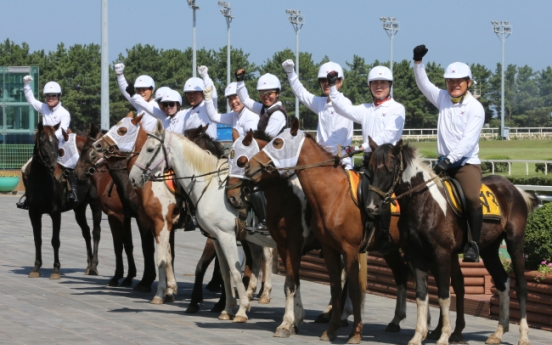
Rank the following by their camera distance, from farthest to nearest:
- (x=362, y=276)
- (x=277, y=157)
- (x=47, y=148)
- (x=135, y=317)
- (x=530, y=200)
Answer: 1. (x=47, y=148)
2. (x=135, y=317)
3. (x=362, y=276)
4. (x=530, y=200)
5. (x=277, y=157)

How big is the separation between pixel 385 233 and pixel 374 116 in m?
1.48

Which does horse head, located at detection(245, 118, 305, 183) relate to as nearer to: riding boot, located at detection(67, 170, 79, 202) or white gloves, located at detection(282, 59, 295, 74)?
white gloves, located at detection(282, 59, 295, 74)

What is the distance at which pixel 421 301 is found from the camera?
30.1 feet

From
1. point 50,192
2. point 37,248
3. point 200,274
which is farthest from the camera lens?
point 37,248

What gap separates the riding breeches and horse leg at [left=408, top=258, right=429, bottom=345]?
77cm

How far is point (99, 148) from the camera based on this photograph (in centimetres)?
1283

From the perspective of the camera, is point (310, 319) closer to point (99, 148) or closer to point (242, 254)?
point (242, 254)

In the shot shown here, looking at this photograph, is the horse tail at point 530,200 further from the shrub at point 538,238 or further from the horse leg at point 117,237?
the horse leg at point 117,237

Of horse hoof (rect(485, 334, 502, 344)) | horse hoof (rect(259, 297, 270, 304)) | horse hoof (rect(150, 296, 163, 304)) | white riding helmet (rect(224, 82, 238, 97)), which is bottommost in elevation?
horse hoof (rect(259, 297, 270, 304))

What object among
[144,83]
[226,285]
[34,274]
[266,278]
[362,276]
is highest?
[144,83]

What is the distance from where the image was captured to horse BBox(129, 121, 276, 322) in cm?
1102

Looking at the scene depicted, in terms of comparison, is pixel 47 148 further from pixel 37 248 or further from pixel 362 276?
pixel 362 276

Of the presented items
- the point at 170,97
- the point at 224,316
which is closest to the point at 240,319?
the point at 224,316

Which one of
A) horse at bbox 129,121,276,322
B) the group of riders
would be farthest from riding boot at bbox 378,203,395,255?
horse at bbox 129,121,276,322
